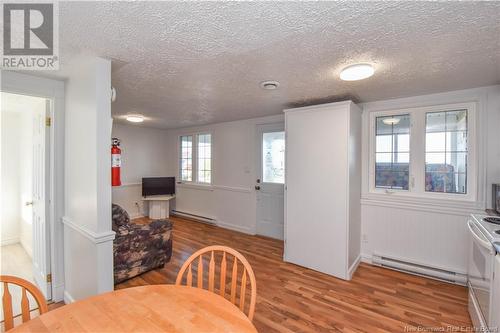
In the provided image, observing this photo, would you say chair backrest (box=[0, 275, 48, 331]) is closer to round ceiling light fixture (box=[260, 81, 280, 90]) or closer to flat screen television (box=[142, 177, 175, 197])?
round ceiling light fixture (box=[260, 81, 280, 90])

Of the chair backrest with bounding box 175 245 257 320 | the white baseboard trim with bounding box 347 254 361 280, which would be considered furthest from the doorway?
the white baseboard trim with bounding box 347 254 361 280

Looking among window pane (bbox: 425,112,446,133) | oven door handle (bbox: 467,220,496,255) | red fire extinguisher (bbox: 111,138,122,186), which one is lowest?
oven door handle (bbox: 467,220,496,255)

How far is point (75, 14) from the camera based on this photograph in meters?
1.26

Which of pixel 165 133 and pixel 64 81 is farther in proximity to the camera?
pixel 165 133

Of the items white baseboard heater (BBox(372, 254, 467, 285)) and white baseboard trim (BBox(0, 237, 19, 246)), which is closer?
white baseboard heater (BBox(372, 254, 467, 285))

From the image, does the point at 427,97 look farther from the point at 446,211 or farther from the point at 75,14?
the point at 75,14

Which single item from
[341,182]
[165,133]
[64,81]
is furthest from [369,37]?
[165,133]

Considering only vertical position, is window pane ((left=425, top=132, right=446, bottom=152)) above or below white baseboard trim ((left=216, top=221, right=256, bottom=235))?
above

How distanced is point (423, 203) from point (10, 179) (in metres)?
6.07

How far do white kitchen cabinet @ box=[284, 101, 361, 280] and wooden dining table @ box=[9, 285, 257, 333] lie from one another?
2095mm

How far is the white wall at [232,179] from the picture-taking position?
4566 millimetres

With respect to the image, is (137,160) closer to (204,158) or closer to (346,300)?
(204,158)

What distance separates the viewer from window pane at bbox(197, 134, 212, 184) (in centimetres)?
540

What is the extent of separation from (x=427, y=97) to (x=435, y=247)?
6.02 feet
